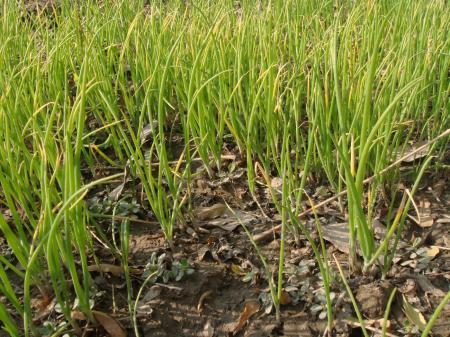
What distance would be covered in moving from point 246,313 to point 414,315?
34cm

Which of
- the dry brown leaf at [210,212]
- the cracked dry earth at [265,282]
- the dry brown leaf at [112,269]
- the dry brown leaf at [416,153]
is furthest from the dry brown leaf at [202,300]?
the dry brown leaf at [416,153]

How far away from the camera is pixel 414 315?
95cm

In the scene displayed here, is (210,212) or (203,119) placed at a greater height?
(203,119)

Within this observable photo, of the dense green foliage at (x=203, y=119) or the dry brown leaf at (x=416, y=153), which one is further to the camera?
the dry brown leaf at (x=416, y=153)

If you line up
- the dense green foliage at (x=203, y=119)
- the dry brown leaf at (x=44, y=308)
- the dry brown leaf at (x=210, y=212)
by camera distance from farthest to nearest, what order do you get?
the dry brown leaf at (x=210, y=212) → the dry brown leaf at (x=44, y=308) → the dense green foliage at (x=203, y=119)

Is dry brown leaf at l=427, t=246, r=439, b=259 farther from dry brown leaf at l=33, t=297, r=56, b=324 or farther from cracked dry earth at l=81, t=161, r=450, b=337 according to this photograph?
dry brown leaf at l=33, t=297, r=56, b=324

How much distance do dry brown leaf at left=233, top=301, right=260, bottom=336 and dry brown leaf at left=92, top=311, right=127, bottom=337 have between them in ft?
0.75

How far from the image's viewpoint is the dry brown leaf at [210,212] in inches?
49.9

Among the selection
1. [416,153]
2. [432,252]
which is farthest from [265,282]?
[416,153]

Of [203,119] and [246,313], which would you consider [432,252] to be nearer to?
[246,313]

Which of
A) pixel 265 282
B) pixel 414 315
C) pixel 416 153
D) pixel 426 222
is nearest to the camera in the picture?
pixel 414 315

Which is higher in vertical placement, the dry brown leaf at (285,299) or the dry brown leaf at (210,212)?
the dry brown leaf at (210,212)

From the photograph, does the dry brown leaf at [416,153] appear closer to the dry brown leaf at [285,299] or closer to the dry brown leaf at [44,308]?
the dry brown leaf at [285,299]

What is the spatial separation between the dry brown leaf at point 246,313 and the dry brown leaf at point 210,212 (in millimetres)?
321
